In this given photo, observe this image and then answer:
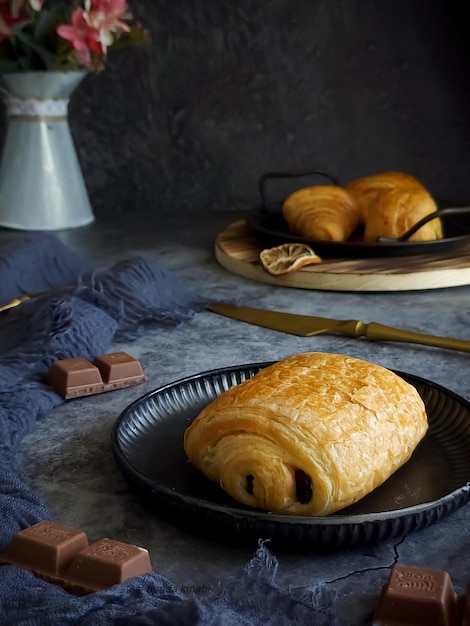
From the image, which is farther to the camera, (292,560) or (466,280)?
(466,280)

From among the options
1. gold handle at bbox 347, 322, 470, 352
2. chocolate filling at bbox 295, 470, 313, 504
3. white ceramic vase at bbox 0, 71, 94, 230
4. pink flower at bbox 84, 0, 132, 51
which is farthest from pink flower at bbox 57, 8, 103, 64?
chocolate filling at bbox 295, 470, 313, 504

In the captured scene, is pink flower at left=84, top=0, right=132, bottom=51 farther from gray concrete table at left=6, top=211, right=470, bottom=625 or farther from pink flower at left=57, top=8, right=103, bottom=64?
gray concrete table at left=6, top=211, right=470, bottom=625

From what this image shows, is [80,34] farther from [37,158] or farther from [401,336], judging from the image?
[401,336]

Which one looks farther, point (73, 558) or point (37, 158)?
point (37, 158)

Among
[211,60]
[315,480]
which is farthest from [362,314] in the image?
[211,60]

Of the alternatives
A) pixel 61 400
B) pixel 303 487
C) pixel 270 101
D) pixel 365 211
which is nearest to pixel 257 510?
pixel 303 487

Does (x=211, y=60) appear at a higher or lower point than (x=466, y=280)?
higher

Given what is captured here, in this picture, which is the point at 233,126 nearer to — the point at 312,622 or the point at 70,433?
the point at 70,433
